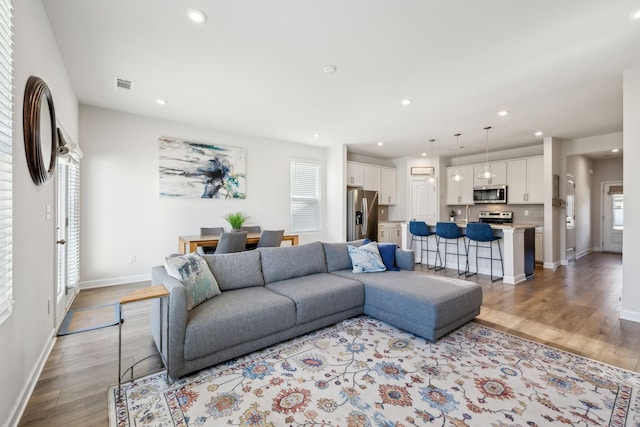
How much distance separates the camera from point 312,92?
3635 mm

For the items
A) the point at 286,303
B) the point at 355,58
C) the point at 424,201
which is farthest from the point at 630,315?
the point at 424,201

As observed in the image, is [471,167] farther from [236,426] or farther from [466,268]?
[236,426]

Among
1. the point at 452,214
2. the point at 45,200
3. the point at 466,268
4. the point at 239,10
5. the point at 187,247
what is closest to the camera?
the point at 239,10

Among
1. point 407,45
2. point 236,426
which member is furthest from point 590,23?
point 236,426

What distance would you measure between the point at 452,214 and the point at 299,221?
4.36 meters

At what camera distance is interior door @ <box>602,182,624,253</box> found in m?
7.44

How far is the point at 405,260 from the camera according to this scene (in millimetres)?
3547

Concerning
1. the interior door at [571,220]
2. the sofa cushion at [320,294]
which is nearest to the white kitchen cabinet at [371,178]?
the interior door at [571,220]

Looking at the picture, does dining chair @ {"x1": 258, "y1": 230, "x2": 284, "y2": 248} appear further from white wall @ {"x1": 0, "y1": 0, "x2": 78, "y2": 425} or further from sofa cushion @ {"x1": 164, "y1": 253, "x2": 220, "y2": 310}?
white wall @ {"x1": 0, "y1": 0, "x2": 78, "y2": 425}

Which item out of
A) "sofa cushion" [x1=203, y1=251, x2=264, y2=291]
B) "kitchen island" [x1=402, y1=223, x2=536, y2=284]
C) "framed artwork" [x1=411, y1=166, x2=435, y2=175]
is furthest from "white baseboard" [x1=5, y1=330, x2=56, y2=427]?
"framed artwork" [x1=411, y1=166, x2=435, y2=175]

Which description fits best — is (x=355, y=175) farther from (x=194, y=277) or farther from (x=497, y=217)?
(x=194, y=277)

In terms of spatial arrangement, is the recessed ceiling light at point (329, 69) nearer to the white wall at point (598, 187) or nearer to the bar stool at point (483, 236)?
the bar stool at point (483, 236)

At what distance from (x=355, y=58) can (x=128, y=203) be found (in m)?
3.95

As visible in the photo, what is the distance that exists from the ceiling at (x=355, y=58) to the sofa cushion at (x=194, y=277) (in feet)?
6.41
